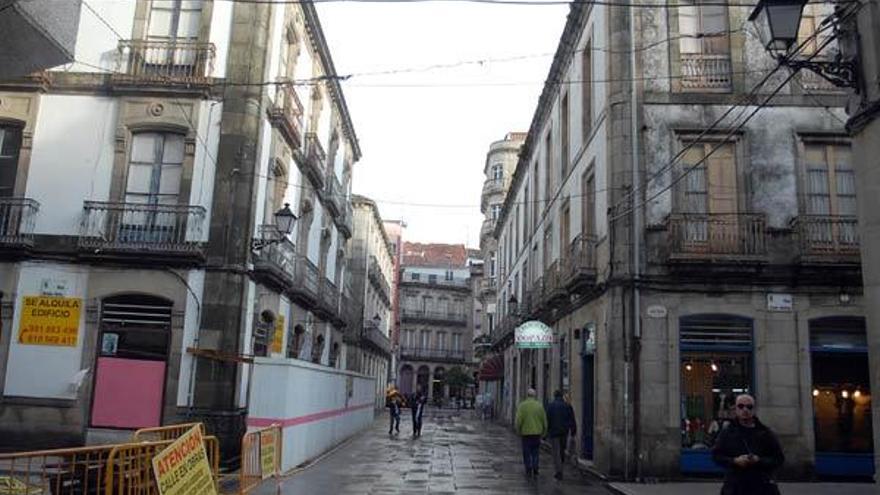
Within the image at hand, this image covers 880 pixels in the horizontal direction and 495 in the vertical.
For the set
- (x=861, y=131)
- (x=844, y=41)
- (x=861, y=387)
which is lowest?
Answer: (x=861, y=387)

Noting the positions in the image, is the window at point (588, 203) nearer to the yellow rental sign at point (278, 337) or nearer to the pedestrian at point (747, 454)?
the yellow rental sign at point (278, 337)

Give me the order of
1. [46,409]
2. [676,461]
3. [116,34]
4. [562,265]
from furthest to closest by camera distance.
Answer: [562,265] < [116,34] < [46,409] < [676,461]

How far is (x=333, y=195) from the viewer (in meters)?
28.3

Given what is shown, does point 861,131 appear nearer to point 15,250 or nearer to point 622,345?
point 622,345

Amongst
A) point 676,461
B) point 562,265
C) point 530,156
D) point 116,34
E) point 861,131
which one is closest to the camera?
point 861,131

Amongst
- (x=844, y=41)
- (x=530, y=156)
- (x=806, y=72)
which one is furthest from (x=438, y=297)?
(x=844, y=41)

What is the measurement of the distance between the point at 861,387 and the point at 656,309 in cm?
424

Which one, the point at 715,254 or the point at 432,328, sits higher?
the point at 432,328

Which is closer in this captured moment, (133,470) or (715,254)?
(133,470)

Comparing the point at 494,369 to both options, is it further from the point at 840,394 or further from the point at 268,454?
the point at 268,454

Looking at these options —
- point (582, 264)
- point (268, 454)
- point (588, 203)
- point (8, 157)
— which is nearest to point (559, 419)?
point (582, 264)

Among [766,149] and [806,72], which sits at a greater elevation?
[806,72]

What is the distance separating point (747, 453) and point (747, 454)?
0.04 meters

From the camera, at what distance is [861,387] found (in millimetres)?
15461
